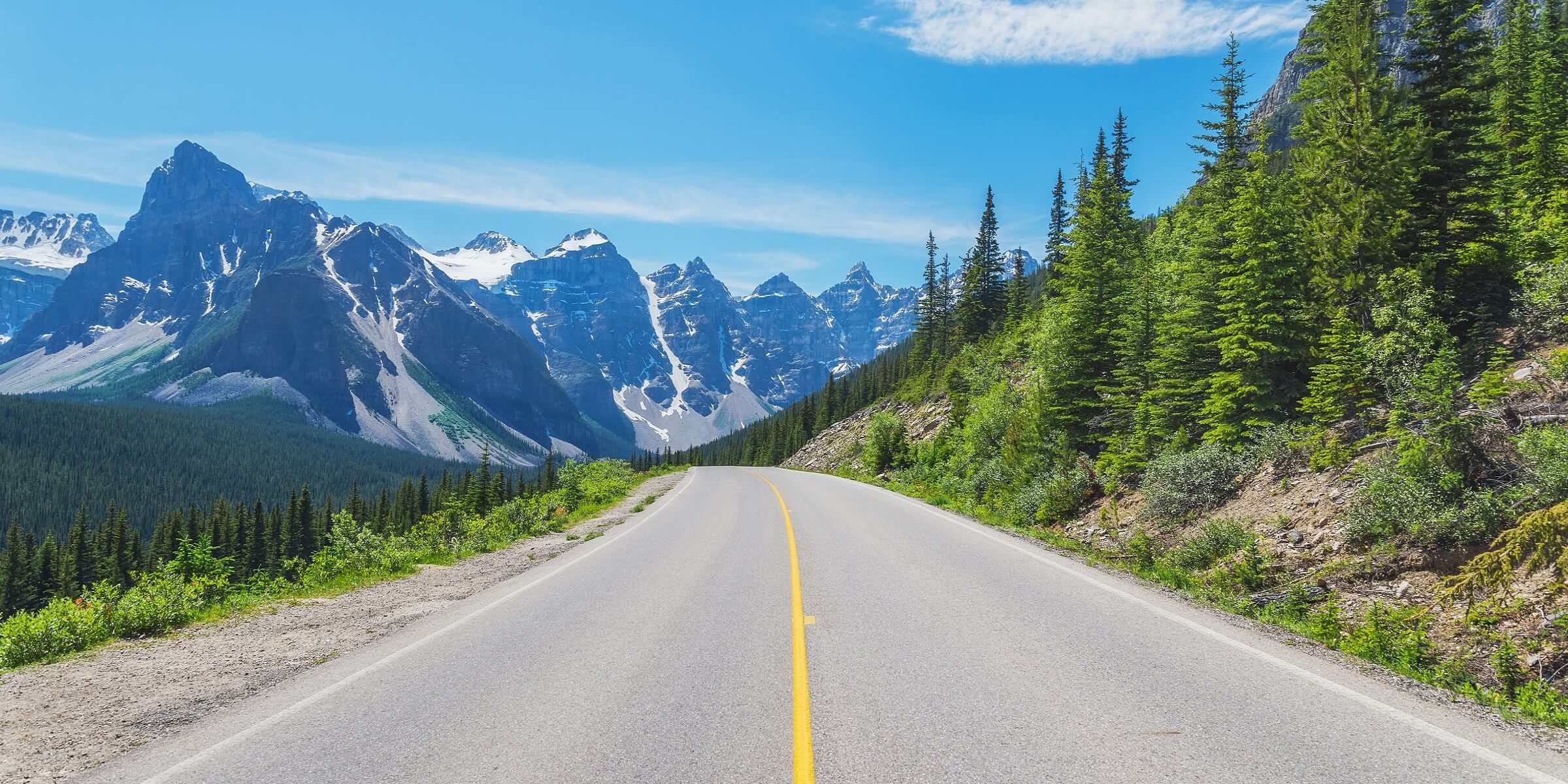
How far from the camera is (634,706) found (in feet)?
17.2

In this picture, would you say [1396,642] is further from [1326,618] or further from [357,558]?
[357,558]

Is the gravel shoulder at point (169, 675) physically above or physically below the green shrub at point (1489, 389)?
below

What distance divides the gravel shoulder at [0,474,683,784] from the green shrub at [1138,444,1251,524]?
42.5ft

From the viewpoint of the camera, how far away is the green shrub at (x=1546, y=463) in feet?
23.5

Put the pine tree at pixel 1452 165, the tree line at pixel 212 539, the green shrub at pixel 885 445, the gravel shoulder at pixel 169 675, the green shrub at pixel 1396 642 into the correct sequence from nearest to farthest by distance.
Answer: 1. the gravel shoulder at pixel 169 675
2. the green shrub at pixel 1396 642
3. the pine tree at pixel 1452 165
4. the green shrub at pixel 885 445
5. the tree line at pixel 212 539

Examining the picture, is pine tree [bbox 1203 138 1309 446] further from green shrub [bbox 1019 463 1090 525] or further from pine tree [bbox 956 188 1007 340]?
pine tree [bbox 956 188 1007 340]

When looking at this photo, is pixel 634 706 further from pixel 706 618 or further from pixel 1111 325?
pixel 1111 325

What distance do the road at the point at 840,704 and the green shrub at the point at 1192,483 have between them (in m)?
5.23

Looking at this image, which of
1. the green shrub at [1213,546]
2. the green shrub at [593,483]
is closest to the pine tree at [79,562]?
the green shrub at [593,483]

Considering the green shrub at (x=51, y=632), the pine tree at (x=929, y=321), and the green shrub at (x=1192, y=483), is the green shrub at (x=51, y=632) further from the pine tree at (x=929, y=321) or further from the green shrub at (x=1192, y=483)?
the pine tree at (x=929, y=321)

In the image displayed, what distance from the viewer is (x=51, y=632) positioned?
6.95 metres

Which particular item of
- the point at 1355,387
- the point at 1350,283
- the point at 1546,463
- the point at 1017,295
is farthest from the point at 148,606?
the point at 1017,295

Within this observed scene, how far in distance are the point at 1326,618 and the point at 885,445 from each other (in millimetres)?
35500

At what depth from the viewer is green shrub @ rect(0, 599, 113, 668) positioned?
666 cm
